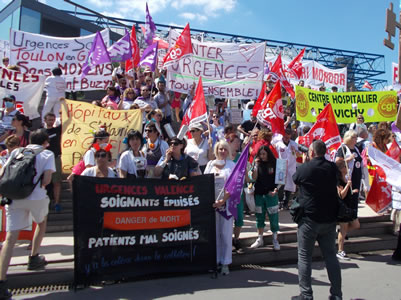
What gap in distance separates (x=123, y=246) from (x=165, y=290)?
29.1 inches

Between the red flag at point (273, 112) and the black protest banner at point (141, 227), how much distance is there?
2.51 m

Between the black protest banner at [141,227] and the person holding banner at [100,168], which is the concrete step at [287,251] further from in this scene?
the person holding banner at [100,168]

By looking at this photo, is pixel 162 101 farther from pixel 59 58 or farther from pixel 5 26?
pixel 5 26

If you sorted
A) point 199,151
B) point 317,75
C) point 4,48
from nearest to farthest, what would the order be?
point 199,151, point 4,48, point 317,75

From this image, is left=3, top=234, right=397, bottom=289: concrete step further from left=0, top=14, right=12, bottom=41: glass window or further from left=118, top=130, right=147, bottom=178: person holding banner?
left=0, top=14, right=12, bottom=41: glass window

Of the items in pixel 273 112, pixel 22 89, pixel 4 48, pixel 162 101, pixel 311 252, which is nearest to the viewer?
pixel 311 252

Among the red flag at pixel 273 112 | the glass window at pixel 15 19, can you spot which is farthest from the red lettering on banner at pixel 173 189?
the glass window at pixel 15 19

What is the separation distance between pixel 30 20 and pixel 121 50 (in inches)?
524

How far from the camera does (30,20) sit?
18953 mm

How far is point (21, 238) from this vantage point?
4.69m

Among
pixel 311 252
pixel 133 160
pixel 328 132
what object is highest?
pixel 328 132

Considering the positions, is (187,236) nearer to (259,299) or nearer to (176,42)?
(259,299)

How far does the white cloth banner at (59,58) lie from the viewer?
864 centimetres

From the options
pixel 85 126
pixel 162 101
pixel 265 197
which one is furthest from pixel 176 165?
pixel 162 101
